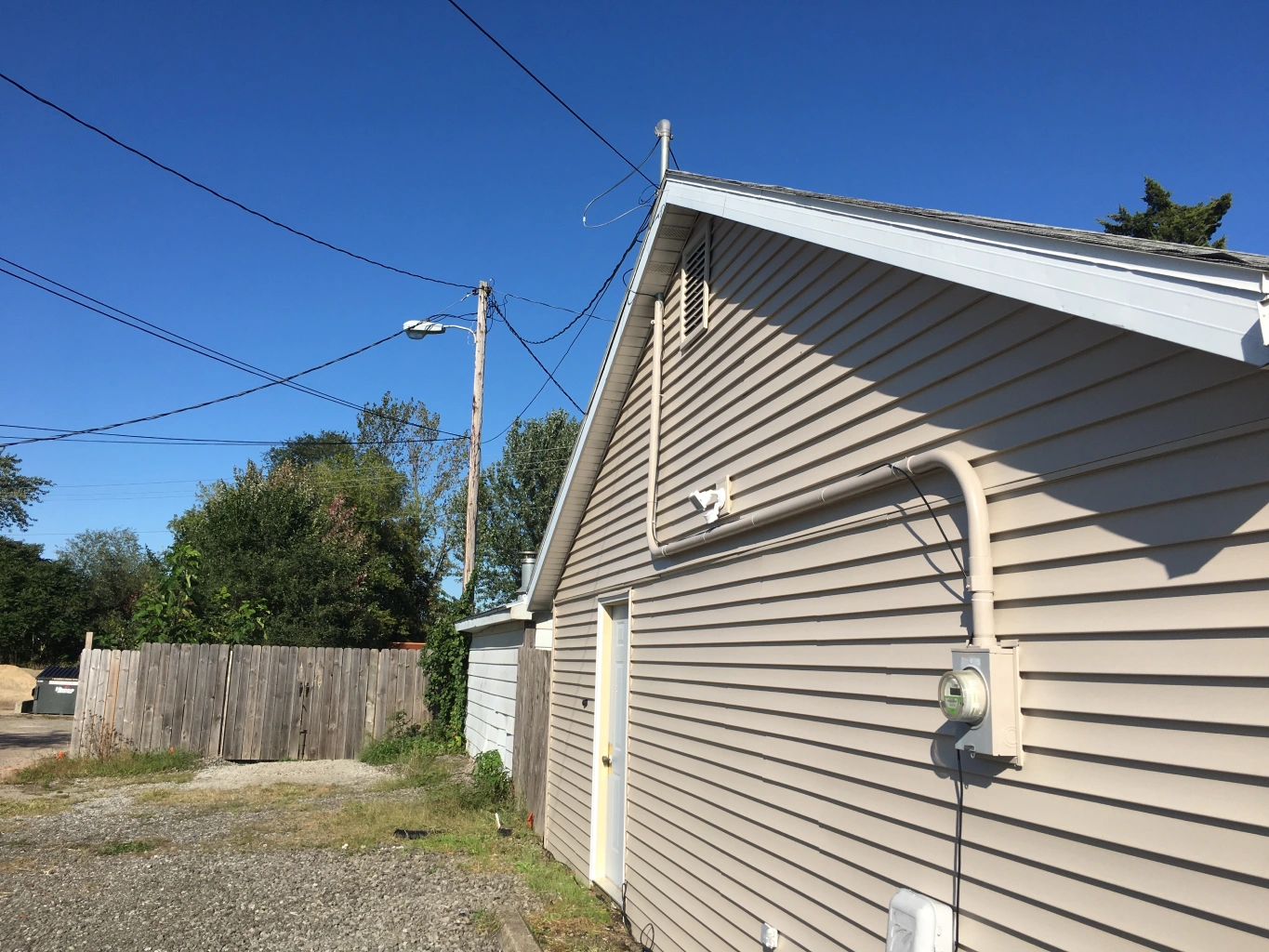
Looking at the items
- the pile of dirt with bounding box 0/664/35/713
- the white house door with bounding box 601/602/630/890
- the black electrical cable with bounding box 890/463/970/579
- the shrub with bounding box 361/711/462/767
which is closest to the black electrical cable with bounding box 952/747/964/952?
the black electrical cable with bounding box 890/463/970/579

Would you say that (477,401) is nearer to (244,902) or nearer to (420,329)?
(420,329)

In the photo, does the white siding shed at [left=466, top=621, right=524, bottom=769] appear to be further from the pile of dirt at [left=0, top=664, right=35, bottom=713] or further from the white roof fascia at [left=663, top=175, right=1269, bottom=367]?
the pile of dirt at [left=0, top=664, right=35, bottom=713]

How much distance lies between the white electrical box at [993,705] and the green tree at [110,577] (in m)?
19.9

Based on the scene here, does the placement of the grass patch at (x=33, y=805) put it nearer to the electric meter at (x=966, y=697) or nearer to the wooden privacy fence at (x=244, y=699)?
the wooden privacy fence at (x=244, y=699)

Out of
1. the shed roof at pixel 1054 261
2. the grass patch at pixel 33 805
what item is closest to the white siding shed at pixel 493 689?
the grass patch at pixel 33 805

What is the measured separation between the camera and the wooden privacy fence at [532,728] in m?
9.30

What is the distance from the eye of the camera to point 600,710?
24.9 feet

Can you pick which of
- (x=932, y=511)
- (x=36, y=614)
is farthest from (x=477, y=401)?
(x=36, y=614)

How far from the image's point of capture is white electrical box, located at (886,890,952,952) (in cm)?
296

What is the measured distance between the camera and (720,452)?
5.46 metres

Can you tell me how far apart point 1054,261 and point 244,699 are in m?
15.7

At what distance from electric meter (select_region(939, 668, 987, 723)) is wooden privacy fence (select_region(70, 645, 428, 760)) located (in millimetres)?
14519

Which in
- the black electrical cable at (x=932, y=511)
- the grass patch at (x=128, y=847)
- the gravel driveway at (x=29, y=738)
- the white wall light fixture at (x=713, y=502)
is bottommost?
the gravel driveway at (x=29, y=738)

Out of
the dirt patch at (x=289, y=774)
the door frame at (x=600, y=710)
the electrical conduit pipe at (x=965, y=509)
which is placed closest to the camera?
the electrical conduit pipe at (x=965, y=509)
